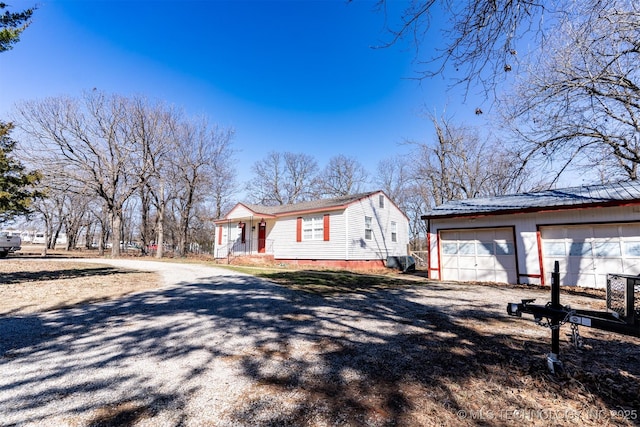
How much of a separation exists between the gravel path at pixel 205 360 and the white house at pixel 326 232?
10.5 meters

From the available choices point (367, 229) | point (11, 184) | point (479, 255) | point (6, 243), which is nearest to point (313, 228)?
point (367, 229)

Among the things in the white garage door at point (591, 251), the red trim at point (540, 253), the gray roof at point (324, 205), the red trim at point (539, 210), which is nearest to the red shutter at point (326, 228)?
the gray roof at point (324, 205)

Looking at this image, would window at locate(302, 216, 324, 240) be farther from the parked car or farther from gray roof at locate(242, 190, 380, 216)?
the parked car

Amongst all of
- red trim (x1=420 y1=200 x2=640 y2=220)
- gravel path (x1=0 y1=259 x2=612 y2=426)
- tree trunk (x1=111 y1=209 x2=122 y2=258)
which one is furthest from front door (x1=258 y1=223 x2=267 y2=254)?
gravel path (x1=0 y1=259 x2=612 y2=426)

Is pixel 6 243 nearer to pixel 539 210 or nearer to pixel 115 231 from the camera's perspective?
Result: pixel 115 231

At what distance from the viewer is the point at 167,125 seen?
892 inches

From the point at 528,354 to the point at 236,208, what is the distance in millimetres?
20234

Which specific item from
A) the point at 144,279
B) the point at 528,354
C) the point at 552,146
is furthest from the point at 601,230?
the point at 144,279

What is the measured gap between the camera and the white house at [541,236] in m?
9.36

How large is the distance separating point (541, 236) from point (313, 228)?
1117 centimetres

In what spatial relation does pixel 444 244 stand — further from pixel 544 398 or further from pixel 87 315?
pixel 87 315

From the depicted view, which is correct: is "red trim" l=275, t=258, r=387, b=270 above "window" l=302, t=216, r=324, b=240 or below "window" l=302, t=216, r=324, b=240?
below

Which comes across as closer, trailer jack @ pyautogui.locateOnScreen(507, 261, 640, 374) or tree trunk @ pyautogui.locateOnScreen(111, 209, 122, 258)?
trailer jack @ pyautogui.locateOnScreen(507, 261, 640, 374)

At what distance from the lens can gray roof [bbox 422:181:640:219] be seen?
9.64 meters
